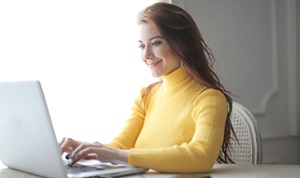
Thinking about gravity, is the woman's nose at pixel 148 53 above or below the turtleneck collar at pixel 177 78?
above

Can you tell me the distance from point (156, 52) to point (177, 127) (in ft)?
0.82

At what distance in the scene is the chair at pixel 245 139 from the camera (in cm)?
178

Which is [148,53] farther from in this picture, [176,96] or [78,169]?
[78,169]

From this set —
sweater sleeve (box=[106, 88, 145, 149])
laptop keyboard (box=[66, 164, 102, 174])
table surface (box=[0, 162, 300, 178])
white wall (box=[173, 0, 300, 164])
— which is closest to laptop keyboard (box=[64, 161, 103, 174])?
laptop keyboard (box=[66, 164, 102, 174])

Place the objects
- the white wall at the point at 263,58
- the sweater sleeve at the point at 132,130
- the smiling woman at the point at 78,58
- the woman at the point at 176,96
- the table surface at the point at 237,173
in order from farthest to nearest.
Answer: the white wall at the point at 263,58 → the smiling woman at the point at 78,58 → the sweater sleeve at the point at 132,130 → the woman at the point at 176,96 → the table surface at the point at 237,173

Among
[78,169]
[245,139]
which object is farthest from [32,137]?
[245,139]

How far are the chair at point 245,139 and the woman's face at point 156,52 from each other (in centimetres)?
41

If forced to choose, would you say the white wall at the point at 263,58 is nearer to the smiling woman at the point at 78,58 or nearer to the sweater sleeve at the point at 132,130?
the smiling woman at the point at 78,58

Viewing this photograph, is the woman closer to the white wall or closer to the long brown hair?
the long brown hair

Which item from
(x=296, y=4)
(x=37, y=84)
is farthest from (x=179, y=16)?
(x=296, y=4)

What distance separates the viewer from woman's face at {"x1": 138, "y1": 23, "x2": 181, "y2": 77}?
1.56m

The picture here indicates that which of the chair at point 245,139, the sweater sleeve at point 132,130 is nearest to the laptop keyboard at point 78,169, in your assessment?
the sweater sleeve at point 132,130

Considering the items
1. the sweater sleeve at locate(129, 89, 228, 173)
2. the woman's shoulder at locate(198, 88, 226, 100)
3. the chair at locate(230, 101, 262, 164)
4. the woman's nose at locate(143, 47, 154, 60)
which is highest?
the woman's nose at locate(143, 47, 154, 60)

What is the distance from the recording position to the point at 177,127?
151 cm
